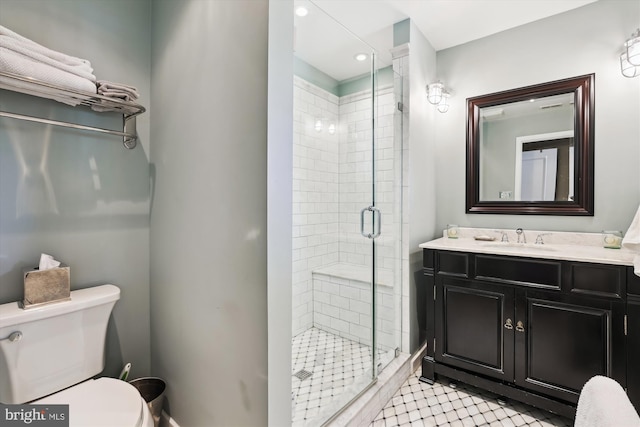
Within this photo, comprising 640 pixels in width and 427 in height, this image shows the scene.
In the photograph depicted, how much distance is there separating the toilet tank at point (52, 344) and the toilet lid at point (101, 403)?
0.23 ft

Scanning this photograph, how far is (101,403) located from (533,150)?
9.37 feet

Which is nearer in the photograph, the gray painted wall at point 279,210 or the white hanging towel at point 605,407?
the white hanging towel at point 605,407

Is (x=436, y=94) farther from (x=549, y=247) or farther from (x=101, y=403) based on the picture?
(x=101, y=403)

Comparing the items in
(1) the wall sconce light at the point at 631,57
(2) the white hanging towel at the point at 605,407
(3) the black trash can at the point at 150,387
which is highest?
(1) the wall sconce light at the point at 631,57

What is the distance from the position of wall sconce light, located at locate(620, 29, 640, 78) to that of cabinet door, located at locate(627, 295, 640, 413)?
1.33m

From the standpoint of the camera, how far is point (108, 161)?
5.04 ft

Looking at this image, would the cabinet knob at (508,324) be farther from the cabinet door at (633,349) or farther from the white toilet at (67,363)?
the white toilet at (67,363)

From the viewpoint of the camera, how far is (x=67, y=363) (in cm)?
126

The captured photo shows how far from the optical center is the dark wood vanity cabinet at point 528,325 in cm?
150

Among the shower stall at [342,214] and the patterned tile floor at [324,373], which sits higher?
the shower stall at [342,214]

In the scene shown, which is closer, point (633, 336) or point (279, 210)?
point (279, 210)

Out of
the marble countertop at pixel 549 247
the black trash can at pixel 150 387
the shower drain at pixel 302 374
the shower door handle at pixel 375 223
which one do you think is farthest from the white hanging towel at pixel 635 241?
the black trash can at pixel 150 387

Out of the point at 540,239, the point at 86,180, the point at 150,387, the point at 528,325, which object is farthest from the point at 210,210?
the point at 540,239

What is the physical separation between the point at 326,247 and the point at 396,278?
0.72 metres
